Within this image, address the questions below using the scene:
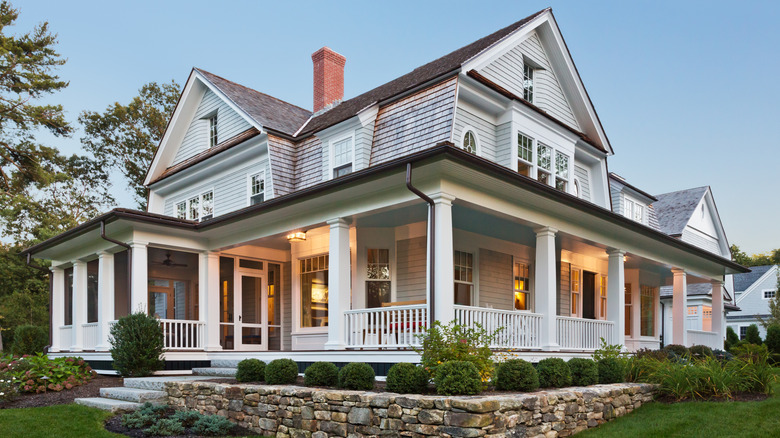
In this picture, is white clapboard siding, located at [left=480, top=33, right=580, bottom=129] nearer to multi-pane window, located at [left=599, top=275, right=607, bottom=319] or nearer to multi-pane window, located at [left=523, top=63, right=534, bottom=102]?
multi-pane window, located at [left=523, top=63, right=534, bottom=102]

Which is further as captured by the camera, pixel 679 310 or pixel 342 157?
pixel 679 310

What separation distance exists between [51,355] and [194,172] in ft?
20.7

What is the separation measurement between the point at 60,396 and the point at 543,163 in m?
10.7

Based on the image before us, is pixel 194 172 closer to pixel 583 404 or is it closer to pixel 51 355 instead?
pixel 51 355

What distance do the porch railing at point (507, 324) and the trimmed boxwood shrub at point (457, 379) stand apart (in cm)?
229

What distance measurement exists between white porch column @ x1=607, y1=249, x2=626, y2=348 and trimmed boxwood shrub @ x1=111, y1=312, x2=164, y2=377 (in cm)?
975

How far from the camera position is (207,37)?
76.3 feet

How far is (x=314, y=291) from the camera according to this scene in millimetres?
13930

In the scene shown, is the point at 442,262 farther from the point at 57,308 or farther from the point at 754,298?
the point at 754,298

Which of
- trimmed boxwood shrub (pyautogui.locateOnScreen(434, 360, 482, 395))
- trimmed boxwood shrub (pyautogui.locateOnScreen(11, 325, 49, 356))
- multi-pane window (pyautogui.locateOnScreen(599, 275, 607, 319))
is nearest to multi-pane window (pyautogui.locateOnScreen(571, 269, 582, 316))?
multi-pane window (pyautogui.locateOnScreen(599, 275, 607, 319))

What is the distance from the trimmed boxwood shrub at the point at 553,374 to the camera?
830 centimetres

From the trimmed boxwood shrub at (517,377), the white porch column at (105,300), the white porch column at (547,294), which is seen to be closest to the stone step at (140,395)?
the white porch column at (105,300)

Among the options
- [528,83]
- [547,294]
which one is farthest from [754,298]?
[547,294]

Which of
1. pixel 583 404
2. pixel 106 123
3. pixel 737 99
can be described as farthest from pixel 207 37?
pixel 583 404
